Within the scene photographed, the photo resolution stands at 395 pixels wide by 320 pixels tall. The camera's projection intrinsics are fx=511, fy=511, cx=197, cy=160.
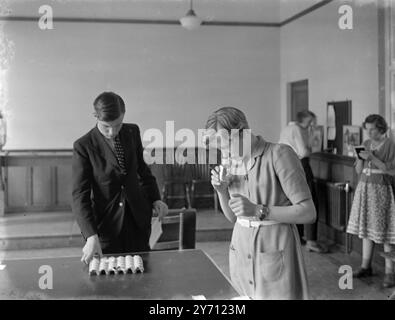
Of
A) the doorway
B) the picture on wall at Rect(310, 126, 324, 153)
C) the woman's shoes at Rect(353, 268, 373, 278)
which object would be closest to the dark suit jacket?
the doorway

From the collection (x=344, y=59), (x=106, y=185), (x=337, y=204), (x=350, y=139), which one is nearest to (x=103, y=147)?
(x=106, y=185)

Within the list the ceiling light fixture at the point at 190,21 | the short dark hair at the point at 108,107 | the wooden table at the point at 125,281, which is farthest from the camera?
the ceiling light fixture at the point at 190,21

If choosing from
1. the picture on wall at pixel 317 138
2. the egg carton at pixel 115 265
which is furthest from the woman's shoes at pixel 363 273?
the egg carton at pixel 115 265

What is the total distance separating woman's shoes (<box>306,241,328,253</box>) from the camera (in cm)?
454

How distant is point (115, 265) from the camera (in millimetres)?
1693

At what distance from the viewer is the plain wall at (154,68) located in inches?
101

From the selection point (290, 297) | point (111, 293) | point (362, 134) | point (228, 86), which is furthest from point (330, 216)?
point (111, 293)

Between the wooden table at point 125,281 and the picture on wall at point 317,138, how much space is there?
10.3 feet

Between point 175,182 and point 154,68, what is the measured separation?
106 centimetres

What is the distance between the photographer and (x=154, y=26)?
2.83 meters

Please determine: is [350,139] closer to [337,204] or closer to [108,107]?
[337,204]

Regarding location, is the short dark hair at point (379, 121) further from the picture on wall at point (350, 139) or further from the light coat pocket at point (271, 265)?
the light coat pocket at point (271, 265)

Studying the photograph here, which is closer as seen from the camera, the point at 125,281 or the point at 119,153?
the point at 125,281
